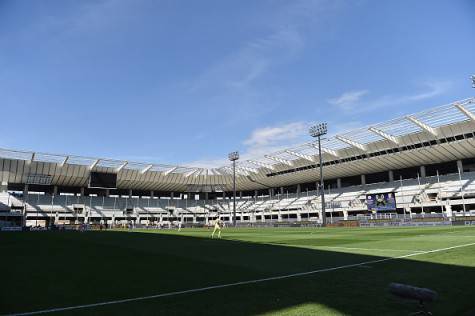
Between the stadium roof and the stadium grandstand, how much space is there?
8.8 inches

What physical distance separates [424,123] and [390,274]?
2410 inches

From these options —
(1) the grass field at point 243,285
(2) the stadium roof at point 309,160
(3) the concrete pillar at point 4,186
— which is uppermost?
(2) the stadium roof at point 309,160

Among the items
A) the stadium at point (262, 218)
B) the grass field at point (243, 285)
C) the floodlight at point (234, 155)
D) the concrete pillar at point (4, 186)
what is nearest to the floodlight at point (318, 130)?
the stadium at point (262, 218)

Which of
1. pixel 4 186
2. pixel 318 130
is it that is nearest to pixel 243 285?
pixel 318 130

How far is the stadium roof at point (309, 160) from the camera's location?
2477 inches

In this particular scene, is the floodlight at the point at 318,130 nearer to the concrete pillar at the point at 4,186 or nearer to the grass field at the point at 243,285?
the grass field at the point at 243,285

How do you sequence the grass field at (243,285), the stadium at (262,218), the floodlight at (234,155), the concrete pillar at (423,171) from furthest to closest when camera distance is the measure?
the floodlight at (234,155), the concrete pillar at (423,171), the stadium at (262,218), the grass field at (243,285)

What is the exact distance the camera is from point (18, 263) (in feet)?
41.9

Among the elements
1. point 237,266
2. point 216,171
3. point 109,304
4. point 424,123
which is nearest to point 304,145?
point 424,123

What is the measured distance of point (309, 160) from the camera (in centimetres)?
8719

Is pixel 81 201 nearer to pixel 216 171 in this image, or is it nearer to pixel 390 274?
pixel 216 171

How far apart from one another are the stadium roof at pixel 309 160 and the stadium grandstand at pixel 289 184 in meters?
0.22

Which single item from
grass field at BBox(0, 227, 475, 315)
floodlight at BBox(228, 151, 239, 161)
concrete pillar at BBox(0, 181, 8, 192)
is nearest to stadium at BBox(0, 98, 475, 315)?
grass field at BBox(0, 227, 475, 315)

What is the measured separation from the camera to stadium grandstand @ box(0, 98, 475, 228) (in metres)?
64.8
